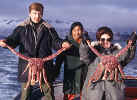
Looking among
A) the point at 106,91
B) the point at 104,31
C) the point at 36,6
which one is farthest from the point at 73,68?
the point at 36,6

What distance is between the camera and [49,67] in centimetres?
364

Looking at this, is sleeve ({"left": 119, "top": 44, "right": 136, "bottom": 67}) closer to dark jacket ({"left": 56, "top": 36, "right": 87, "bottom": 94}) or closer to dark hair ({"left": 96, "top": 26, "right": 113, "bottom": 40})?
dark hair ({"left": 96, "top": 26, "right": 113, "bottom": 40})

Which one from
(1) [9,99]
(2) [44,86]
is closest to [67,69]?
(2) [44,86]

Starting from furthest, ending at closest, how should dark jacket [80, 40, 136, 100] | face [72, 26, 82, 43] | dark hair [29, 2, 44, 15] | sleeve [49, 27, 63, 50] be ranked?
1. face [72, 26, 82, 43]
2. sleeve [49, 27, 63, 50]
3. dark hair [29, 2, 44, 15]
4. dark jacket [80, 40, 136, 100]

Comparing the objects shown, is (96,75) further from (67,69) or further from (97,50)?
(67,69)

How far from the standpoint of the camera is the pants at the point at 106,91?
335 centimetres

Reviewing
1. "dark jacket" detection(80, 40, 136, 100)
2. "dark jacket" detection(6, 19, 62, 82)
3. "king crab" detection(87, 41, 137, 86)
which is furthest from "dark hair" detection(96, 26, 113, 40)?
"dark jacket" detection(6, 19, 62, 82)

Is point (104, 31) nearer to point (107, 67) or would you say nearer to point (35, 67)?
point (107, 67)

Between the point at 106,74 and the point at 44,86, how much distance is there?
948 millimetres

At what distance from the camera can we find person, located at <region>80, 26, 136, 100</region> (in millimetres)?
3355

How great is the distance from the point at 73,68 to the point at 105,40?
897mm

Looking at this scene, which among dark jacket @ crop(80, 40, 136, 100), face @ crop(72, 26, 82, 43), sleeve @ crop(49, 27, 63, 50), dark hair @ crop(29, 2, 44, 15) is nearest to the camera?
dark jacket @ crop(80, 40, 136, 100)

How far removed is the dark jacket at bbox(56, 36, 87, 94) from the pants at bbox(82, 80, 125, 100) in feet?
2.01

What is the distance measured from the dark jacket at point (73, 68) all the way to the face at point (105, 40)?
0.68m
